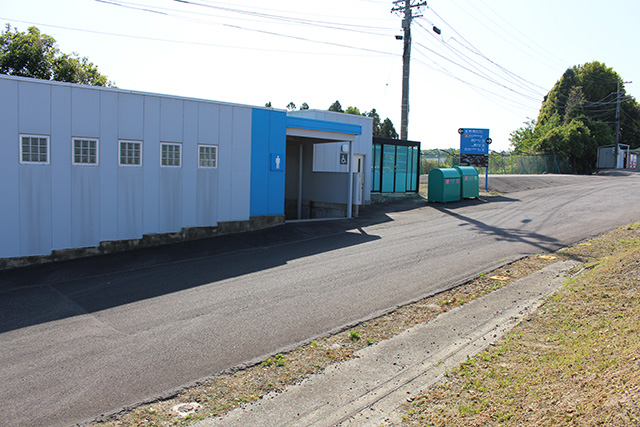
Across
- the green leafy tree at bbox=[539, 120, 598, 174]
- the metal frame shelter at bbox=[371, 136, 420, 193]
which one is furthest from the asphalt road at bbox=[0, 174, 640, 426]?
the green leafy tree at bbox=[539, 120, 598, 174]

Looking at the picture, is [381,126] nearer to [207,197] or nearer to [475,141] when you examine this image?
[475,141]

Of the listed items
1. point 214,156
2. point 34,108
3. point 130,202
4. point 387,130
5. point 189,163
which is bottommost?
point 130,202

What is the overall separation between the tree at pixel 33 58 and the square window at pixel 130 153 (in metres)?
16.9

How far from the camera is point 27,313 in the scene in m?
7.70

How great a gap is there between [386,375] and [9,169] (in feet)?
32.1

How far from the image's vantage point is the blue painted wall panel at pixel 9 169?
1055 centimetres

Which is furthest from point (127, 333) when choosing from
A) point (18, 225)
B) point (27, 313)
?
point (18, 225)

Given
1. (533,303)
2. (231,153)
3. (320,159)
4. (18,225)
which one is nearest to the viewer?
(533,303)

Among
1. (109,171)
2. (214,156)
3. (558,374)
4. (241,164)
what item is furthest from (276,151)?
(558,374)

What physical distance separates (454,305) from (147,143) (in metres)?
8.97

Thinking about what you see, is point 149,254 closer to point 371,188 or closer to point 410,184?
point 371,188

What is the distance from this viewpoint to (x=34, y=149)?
11031mm

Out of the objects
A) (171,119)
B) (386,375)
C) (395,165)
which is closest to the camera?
(386,375)

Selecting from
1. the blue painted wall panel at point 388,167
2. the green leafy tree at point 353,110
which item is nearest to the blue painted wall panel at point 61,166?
the blue painted wall panel at point 388,167
